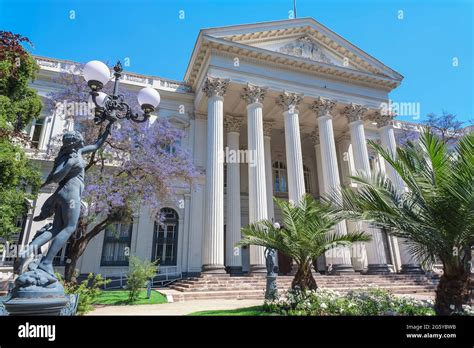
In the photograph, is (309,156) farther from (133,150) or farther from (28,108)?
(28,108)

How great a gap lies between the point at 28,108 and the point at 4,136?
92.0 inches

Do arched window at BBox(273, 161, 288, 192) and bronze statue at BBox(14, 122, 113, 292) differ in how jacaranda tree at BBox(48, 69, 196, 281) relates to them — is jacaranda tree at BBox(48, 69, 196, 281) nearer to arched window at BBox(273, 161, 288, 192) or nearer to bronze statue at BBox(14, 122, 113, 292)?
bronze statue at BBox(14, 122, 113, 292)

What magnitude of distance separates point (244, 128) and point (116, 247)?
12.4 m

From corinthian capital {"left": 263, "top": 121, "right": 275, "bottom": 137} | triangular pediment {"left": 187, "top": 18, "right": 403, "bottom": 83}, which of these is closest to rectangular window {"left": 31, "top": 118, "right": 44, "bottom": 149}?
triangular pediment {"left": 187, "top": 18, "right": 403, "bottom": 83}

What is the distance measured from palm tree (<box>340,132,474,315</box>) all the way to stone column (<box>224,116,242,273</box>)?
31.2 ft

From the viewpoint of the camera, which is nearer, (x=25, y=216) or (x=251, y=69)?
(x=25, y=216)

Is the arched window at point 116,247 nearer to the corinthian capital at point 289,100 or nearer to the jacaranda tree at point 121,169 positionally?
the jacaranda tree at point 121,169

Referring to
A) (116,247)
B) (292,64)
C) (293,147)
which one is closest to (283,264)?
(293,147)

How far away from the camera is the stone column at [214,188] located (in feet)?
45.6

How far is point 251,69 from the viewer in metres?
17.8

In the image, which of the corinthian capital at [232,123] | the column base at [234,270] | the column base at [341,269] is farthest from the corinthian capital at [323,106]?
the column base at [234,270]

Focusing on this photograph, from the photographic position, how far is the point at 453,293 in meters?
5.05

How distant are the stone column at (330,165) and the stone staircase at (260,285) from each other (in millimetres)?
917
